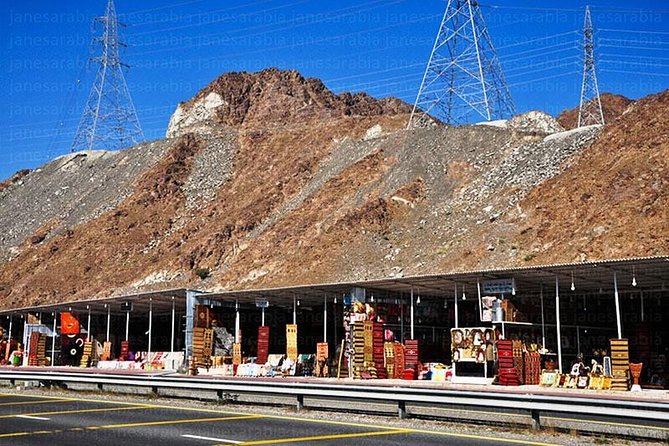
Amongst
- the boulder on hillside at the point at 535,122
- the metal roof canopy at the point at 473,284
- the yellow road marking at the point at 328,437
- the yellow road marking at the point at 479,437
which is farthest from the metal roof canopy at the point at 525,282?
the boulder on hillside at the point at 535,122

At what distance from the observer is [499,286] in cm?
3167

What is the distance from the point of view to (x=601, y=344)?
38.4m

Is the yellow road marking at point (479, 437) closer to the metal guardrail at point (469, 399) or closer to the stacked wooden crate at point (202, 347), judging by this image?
the metal guardrail at point (469, 399)

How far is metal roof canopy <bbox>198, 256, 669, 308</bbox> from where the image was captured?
94.2 ft

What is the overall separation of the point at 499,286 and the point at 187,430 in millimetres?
19582

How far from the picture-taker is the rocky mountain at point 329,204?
51969mm

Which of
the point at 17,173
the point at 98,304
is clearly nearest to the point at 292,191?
the point at 98,304

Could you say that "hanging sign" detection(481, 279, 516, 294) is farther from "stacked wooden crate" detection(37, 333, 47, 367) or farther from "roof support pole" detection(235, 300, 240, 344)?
"stacked wooden crate" detection(37, 333, 47, 367)

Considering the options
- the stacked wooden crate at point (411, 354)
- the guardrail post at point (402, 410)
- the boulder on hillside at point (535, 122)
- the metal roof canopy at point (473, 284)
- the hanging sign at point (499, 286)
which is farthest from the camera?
the boulder on hillside at point (535, 122)

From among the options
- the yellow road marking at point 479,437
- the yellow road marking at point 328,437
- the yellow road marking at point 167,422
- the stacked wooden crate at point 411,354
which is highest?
the stacked wooden crate at point 411,354

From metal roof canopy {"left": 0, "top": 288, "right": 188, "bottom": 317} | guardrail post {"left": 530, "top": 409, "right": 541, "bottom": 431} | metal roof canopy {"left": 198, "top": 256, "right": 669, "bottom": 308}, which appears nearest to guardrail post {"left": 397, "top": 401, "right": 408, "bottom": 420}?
guardrail post {"left": 530, "top": 409, "right": 541, "bottom": 431}

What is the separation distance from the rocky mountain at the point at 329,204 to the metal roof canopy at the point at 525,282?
1135 centimetres

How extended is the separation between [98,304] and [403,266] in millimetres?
19945

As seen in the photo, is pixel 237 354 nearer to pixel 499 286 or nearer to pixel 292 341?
pixel 292 341
